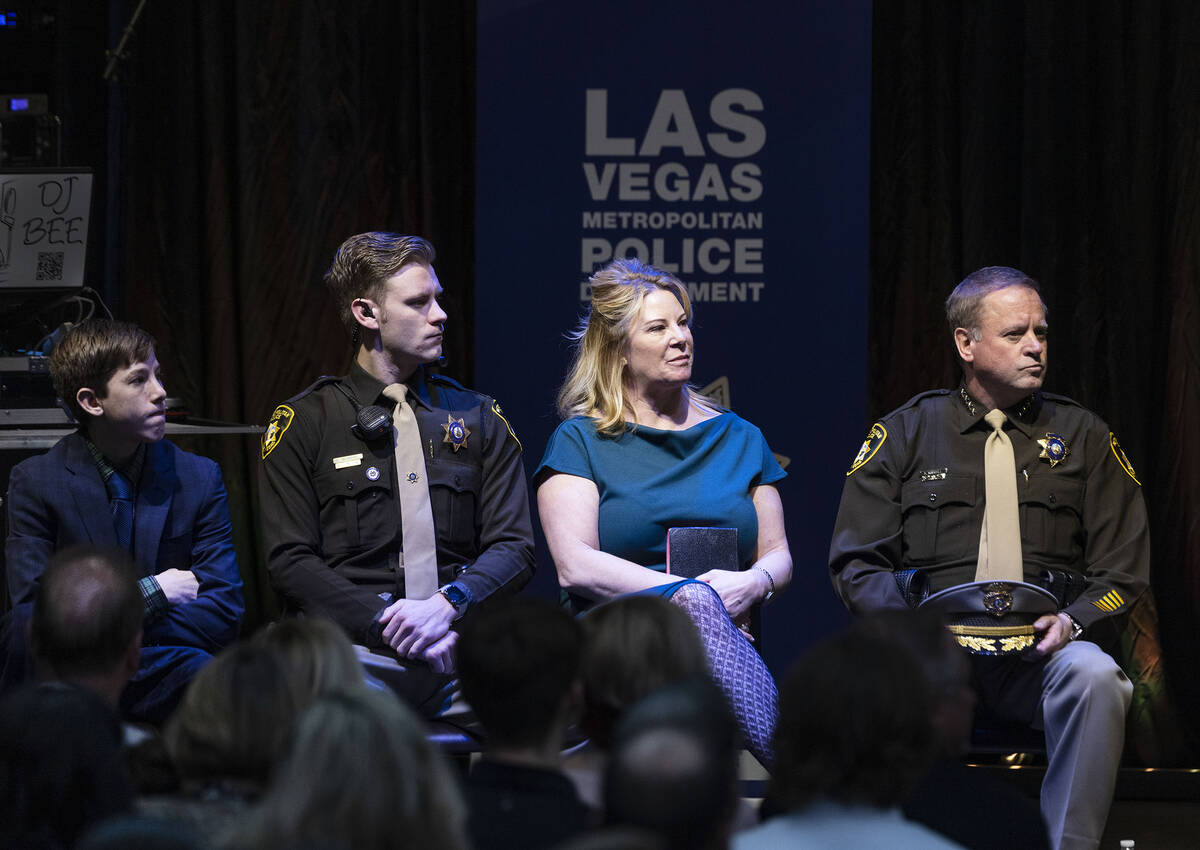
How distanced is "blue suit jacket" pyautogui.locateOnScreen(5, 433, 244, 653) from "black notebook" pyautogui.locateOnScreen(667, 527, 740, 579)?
1053 mm

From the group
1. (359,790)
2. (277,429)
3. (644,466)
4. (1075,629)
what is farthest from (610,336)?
(359,790)

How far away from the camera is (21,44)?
455cm

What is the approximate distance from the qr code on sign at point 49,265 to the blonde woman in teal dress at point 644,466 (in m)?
1.42

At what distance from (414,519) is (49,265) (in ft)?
4.32

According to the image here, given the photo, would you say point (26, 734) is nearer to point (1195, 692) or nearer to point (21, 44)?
point (21, 44)

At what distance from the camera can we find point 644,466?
358 cm

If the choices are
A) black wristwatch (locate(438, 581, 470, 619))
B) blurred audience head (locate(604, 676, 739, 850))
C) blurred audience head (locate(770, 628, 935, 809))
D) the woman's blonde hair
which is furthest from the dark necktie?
blurred audience head (locate(604, 676, 739, 850))

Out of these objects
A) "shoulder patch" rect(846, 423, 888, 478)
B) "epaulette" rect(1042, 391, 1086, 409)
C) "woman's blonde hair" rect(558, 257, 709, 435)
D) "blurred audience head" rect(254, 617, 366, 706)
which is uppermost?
"woman's blonde hair" rect(558, 257, 709, 435)

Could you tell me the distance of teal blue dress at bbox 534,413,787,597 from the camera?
11.5 ft

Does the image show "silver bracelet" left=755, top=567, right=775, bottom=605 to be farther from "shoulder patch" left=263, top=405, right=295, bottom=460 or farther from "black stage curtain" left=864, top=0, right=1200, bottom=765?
"black stage curtain" left=864, top=0, right=1200, bottom=765

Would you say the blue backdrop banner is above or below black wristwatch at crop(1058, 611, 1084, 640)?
above

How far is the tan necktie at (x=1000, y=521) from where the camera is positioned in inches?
136

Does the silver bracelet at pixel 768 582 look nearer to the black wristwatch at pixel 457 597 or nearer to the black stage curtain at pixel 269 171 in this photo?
the black wristwatch at pixel 457 597

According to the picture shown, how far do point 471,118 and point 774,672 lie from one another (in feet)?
6.52
